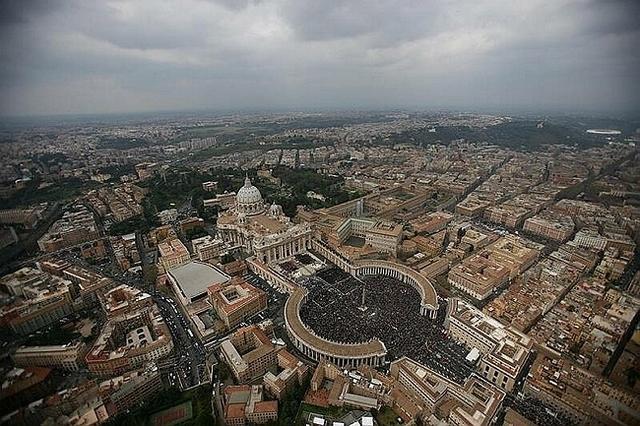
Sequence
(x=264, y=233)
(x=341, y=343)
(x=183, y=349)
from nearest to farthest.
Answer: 1. (x=341, y=343)
2. (x=183, y=349)
3. (x=264, y=233)

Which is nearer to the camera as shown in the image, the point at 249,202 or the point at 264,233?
the point at 264,233

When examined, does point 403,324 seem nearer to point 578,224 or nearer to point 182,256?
point 182,256

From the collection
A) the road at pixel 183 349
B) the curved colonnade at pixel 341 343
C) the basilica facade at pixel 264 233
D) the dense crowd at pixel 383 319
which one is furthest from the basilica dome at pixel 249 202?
the curved colonnade at pixel 341 343

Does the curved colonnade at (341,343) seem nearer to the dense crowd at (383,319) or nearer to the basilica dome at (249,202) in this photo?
the dense crowd at (383,319)

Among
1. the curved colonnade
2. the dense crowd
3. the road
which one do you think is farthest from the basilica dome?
the curved colonnade

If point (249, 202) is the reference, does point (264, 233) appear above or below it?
below

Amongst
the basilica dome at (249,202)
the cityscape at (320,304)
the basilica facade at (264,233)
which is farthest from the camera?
the basilica dome at (249,202)

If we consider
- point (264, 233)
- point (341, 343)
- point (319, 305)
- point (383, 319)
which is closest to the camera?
point (341, 343)

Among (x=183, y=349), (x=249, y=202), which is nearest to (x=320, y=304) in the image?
(x=183, y=349)

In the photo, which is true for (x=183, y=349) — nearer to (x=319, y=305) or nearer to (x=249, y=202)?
(x=319, y=305)
